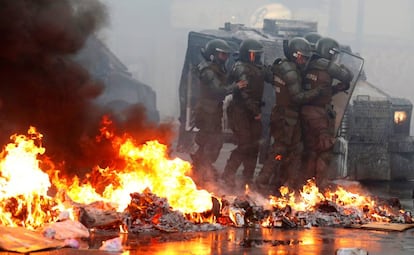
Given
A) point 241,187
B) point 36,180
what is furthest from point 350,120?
point 36,180

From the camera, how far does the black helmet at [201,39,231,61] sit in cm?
2225

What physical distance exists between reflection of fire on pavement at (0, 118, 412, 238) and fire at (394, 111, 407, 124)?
31.2 feet

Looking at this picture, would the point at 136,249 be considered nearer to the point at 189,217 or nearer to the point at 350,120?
the point at 189,217

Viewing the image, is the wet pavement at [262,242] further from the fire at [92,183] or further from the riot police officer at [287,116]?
the riot police officer at [287,116]

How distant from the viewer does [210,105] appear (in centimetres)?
2272

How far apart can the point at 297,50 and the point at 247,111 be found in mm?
2178

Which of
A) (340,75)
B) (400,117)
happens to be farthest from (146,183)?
(400,117)

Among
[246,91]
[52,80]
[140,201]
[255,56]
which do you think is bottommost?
[140,201]

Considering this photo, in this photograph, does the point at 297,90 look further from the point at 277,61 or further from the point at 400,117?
the point at 400,117

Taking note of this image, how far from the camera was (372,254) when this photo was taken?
1344cm

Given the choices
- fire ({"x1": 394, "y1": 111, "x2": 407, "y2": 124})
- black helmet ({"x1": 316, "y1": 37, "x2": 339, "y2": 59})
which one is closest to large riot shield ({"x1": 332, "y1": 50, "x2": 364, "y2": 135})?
black helmet ({"x1": 316, "y1": 37, "x2": 339, "y2": 59})

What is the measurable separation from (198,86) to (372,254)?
35.6 ft

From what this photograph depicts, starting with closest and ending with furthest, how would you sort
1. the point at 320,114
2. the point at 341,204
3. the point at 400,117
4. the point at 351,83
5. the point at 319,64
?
1. the point at 341,204
2. the point at 319,64
3. the point at 320,114
4. the point at 351,83
5. the point at 400,117

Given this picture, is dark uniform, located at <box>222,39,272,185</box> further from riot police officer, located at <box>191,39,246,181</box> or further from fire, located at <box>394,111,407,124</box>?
fire, located at <box>394,111,407,124</box>
